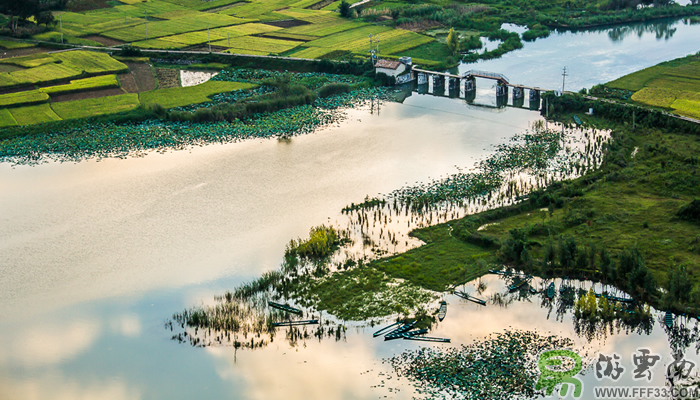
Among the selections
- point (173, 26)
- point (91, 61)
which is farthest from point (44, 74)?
point (173, 26)

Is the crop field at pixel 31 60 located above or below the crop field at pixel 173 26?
below

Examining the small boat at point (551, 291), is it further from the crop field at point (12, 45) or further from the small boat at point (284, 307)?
the crop field at point (12, 45)

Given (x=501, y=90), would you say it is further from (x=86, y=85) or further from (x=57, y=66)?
(x=57, y=66)

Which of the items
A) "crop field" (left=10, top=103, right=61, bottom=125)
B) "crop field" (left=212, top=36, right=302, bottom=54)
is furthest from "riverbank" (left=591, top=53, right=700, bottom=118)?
"crop field" (left=10, top=103, right=61, bottom=125)

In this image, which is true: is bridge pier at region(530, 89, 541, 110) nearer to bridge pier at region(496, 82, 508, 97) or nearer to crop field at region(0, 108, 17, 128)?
bridge pier at region(496, 82, 508, 97)

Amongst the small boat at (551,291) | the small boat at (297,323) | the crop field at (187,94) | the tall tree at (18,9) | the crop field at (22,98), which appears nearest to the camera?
the small boat at (297,323)

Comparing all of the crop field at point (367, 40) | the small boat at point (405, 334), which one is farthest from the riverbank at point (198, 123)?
the small boat at point (405, 334)
